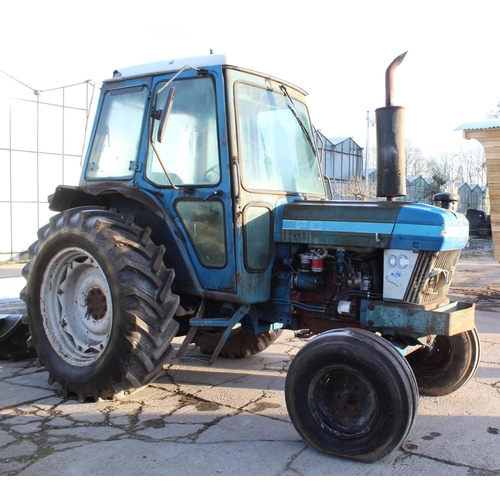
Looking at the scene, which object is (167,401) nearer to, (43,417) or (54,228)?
(43,417)

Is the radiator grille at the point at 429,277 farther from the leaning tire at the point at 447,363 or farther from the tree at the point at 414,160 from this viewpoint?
the tree at the point at 414,160

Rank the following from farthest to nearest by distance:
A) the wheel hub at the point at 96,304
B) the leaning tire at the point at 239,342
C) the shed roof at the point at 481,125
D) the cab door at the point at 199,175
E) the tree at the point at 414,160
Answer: the tree at the point at 414,160, the shed roof at the point at 481,125, the leaning tire at the point at 239,342, the wheel hub at the point at 96,304, the cab door at the point at 199,175

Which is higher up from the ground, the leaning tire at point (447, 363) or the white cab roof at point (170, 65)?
the white cab roof at point (170, 65)

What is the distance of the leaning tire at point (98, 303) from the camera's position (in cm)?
396

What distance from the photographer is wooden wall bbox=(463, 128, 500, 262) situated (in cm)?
1048

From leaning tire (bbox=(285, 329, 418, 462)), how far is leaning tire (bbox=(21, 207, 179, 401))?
1.11 m

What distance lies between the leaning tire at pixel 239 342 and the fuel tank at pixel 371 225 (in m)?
1.47

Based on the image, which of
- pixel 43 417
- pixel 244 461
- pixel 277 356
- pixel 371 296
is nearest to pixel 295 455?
pixel 244 461

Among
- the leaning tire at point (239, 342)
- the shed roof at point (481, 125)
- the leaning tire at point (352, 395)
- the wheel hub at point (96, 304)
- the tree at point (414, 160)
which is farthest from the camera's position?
the tree at point (414, 160)

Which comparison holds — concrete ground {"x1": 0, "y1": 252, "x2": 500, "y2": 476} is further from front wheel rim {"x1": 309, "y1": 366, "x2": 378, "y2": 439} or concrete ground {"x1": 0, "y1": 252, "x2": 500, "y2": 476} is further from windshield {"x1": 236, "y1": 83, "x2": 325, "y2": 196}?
windshield {"x1": 236, "y1": 83, "x2": 325, "y2": 196}

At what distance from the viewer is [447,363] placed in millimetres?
→ 4461

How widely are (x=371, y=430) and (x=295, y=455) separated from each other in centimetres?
48

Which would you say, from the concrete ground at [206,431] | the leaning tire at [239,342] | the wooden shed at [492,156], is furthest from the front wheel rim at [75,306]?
the wooden shed at [492,156]

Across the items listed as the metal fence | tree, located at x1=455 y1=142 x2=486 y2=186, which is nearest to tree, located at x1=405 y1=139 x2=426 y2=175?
tree, located at x1=455 y1=142 x2=486 y2=186
